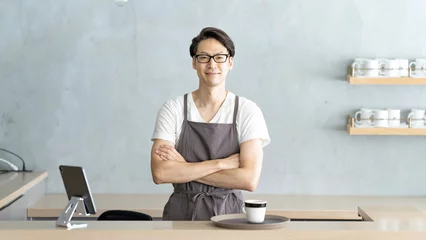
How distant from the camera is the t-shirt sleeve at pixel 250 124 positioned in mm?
3477

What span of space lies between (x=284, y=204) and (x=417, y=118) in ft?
3.30

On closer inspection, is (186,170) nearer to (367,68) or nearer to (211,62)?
(211,62)

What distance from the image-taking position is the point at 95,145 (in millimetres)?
5219

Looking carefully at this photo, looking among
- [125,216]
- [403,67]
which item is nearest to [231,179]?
[125,216]

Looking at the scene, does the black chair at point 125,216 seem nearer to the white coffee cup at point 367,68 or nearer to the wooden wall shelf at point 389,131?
the wooden wall shelf at point 389,131

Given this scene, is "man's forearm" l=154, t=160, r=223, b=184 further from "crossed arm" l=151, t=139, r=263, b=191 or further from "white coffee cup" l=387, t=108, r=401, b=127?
"white coffee cup" l=387, t=108, r=401, b=127

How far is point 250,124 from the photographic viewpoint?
3486 millimetres

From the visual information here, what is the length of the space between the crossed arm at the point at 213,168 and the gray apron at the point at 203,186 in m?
0.05

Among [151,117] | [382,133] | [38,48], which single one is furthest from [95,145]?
[382,133]

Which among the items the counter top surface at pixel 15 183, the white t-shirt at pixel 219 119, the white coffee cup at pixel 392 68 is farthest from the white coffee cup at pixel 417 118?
the counter top surface at pixel 15 183

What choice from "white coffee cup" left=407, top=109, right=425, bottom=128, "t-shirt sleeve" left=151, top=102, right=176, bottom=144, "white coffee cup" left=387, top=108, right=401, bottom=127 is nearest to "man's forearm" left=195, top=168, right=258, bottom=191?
"t-shirt sleeve" left=151, top=102, right=176, bottom=144

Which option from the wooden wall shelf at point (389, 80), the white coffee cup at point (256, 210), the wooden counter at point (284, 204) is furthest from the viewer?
the wooden wall shelf at point (389, 80)

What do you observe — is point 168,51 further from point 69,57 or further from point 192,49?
point 192,49

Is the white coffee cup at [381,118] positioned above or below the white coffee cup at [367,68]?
below
